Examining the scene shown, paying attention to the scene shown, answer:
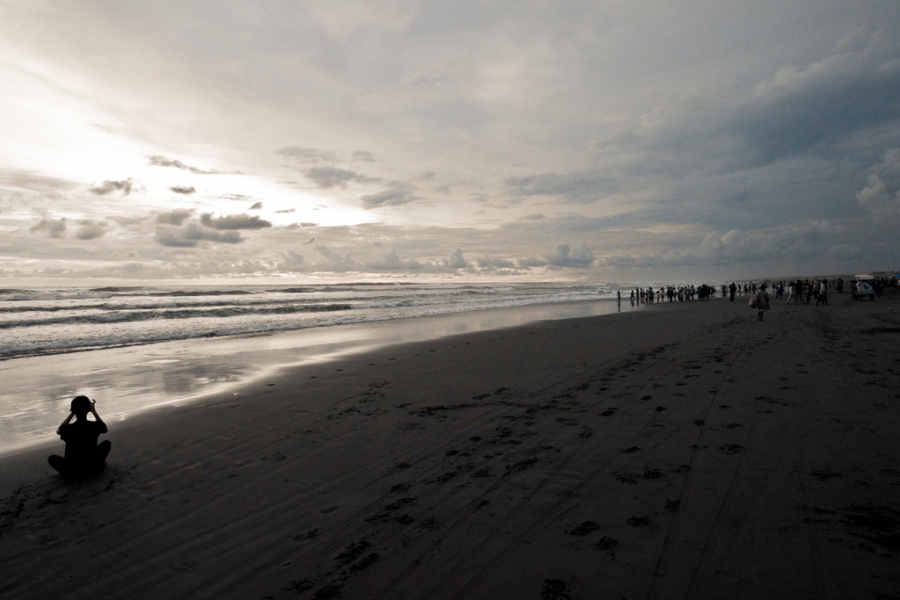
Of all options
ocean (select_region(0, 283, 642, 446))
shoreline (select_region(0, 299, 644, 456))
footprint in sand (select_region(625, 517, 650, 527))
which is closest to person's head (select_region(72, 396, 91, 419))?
shoreline (select_region(0, 299, 644, 456))

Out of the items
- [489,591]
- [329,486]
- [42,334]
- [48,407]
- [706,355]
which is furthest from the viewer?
[42,334]

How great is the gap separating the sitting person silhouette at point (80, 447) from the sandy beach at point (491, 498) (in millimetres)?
206

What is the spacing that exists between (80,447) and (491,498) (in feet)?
17.3

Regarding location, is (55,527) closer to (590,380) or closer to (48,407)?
(48,407)

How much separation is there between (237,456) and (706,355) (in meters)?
11.8

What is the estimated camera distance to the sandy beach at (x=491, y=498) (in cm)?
334

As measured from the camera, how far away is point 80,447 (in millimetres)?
5535

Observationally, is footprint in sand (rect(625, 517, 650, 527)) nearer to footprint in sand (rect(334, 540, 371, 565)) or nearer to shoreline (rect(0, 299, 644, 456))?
footprint in sand (rect(334, 540, 371, 565))

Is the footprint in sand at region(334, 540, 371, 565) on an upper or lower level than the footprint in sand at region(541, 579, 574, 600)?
lower

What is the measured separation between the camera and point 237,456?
6.21 meters

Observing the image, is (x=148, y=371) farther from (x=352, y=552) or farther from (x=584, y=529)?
(x=584, y=529)

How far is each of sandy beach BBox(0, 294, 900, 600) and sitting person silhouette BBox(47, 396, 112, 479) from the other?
0.21 metres

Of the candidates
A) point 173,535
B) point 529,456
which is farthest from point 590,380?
point 173,535

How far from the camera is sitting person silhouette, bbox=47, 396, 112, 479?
547 cm
